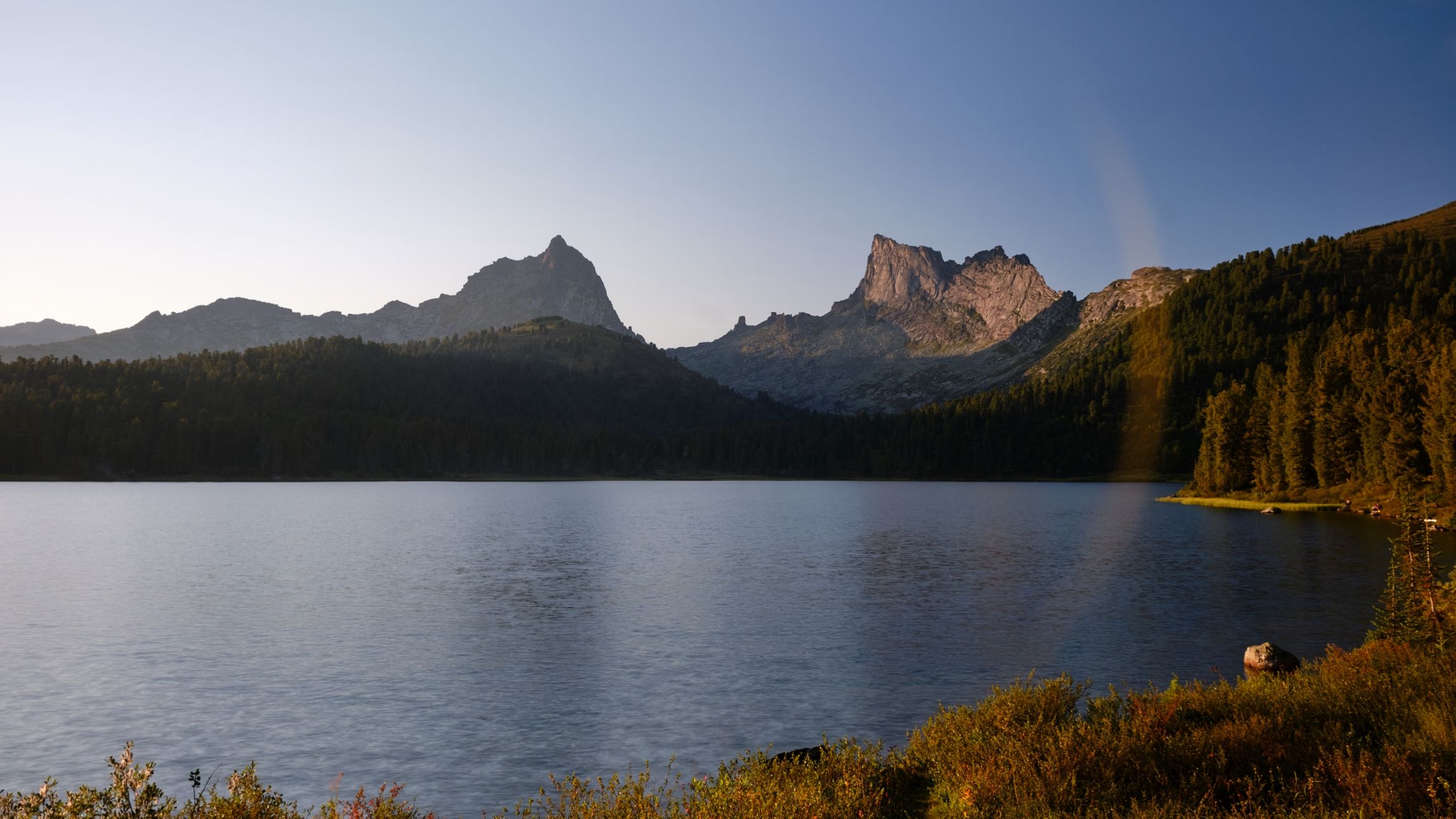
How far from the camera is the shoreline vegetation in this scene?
41.3 ft

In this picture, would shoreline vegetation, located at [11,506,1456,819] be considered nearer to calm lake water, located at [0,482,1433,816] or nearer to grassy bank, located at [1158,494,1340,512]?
calm lake water, located at [0,482,1433,816]

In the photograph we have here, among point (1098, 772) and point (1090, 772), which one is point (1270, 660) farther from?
point (1090, 772)

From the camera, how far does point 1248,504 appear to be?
136 meters

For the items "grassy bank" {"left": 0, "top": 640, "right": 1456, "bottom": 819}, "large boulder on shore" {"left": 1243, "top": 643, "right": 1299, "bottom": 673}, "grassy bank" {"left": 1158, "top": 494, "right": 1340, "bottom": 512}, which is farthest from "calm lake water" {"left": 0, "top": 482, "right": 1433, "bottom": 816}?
"grassy bank" {"left": 1158, "top": 494, "right": 1340, "bottom": 512}

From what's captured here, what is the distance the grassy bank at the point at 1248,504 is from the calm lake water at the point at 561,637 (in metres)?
31.2

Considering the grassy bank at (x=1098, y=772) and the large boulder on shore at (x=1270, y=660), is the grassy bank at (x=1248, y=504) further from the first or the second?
the grassy bank at (x=1098, y=772)

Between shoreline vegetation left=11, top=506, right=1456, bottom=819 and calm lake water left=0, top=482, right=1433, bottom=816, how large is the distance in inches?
153

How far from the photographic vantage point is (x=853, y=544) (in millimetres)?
86562

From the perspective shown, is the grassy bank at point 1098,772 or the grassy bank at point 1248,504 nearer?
the grassy bank at point 1098,772

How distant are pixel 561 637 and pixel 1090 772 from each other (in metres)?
29.4

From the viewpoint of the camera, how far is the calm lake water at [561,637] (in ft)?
81.9

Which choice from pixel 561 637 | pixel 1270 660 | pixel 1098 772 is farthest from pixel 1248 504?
pixel 1098 772

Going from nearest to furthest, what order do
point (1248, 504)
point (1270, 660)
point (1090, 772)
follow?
point (1090, 772) < point (1270, 660) < point (1248, 504)

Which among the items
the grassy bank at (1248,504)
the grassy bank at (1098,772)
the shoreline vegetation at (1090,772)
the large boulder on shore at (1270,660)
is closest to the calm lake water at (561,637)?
the large boulder on shore at (1270,660)
